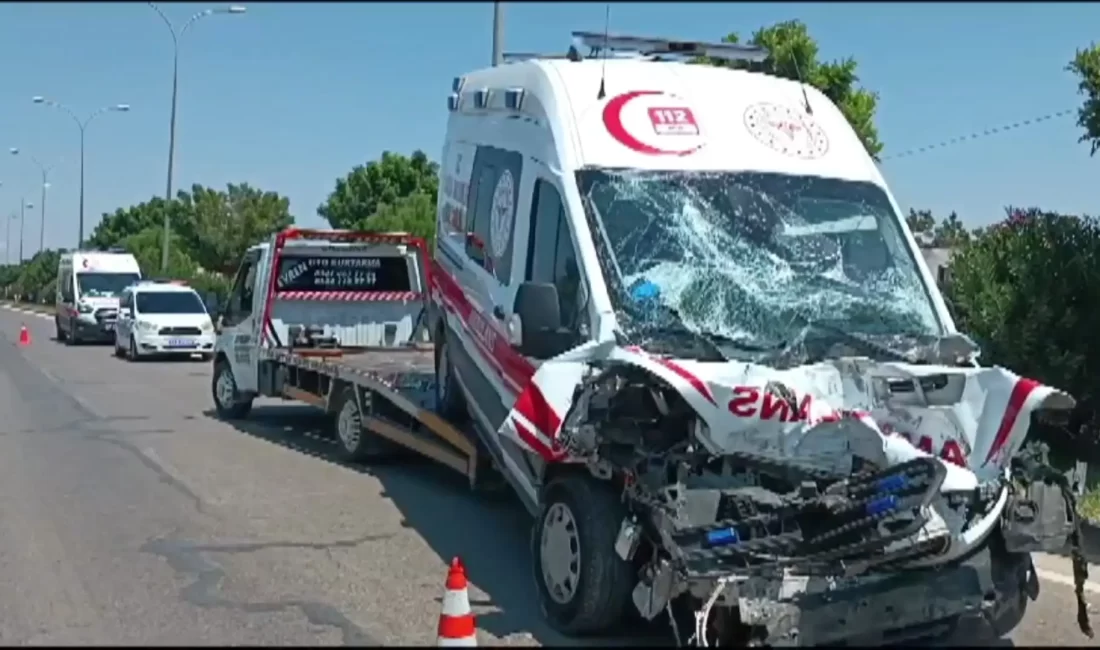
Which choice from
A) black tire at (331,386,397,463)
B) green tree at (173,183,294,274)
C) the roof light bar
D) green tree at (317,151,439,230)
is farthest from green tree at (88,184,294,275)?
the roof light bar

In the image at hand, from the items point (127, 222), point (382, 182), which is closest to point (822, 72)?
point (382, 182)

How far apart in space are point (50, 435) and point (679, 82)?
9781 mm

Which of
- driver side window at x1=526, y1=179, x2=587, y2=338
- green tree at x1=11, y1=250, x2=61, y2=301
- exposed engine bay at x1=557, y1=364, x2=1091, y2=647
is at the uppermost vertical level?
driver side window at x1=526, y1=179, x2=587, y2=338

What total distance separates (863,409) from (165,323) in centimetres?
2466

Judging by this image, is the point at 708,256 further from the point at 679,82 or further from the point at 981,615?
the point at 981,615

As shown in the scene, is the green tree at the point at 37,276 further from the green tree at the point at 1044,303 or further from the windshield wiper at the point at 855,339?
the windshield wiper at the point at 855,339

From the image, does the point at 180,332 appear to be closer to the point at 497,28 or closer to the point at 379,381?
the point at 497,28

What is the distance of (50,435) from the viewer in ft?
50.3

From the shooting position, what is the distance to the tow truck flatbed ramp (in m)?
10.5

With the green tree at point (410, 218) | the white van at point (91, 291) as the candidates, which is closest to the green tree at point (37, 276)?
the white van at point (91, 291)

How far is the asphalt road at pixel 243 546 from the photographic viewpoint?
7160 mm

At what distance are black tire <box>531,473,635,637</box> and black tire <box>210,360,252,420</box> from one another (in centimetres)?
1001

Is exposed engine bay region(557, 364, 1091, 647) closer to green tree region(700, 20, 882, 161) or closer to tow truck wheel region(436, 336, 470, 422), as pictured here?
tow truck wheel region(436, 336, 470, 422)

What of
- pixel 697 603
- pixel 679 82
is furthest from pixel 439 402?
pixel 697 603
